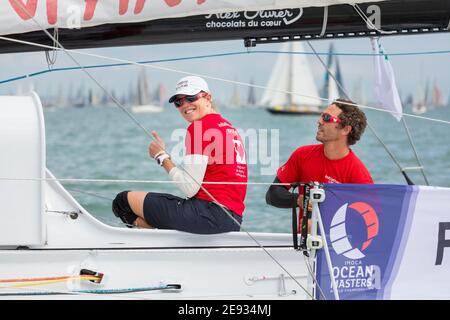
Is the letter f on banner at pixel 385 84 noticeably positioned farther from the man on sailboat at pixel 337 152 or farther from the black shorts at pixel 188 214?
the black shorts at pixel 188 214

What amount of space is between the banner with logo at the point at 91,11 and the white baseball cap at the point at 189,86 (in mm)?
310

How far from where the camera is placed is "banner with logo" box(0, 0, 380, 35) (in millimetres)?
4023

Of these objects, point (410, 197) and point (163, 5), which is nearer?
point (410, 197)

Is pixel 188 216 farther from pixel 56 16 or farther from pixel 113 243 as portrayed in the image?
pixel 56 16

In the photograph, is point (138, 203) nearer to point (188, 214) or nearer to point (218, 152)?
point (188, 214)

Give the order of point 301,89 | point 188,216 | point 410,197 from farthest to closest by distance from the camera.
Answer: point 301,89, point 188,216, point 410,197

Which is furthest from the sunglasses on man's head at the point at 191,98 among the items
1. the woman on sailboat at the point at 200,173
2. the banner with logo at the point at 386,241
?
the banner with logo at the point at 386,241

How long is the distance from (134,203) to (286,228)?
4.18m

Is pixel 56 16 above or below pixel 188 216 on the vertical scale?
above

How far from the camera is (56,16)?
404 cm

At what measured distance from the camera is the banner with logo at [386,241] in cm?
354

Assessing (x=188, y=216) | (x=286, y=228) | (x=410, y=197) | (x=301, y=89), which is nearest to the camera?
(x=410, y=197)

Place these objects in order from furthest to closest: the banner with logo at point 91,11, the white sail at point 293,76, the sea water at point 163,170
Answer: the white sail at point 293,76, the sea water at point 163,170, the banner with logo at point 91,11

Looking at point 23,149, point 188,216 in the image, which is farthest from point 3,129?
point 188,216
